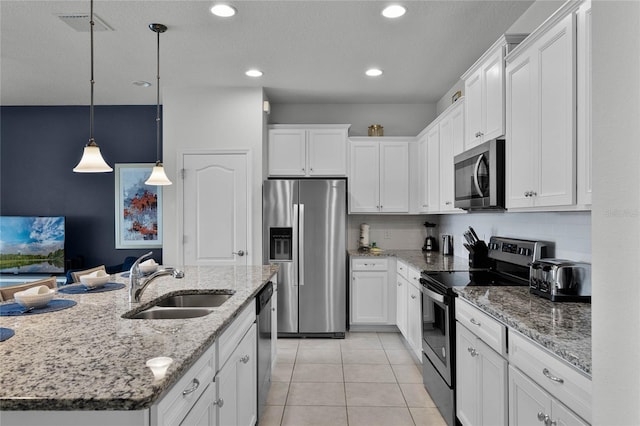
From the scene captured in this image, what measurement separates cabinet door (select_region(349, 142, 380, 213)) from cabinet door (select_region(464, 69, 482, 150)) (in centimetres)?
186

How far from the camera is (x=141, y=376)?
3.50ft

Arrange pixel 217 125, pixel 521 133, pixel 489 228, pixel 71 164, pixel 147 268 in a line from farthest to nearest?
1. pixel 71 164
2. pixel 217 125
3. pixel 489 228
4. pixel 147 268
5. pixel 521 133

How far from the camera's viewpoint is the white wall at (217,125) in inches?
175

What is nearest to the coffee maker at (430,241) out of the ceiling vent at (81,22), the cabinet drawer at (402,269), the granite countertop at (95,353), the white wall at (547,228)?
the cabinet drawer at (402,269)

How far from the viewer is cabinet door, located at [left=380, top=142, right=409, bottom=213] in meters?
4.84

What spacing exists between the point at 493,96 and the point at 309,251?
257 centimetres

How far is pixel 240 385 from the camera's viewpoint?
2.01m

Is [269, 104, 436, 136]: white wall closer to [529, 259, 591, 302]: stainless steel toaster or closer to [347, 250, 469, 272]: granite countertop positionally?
[347, 250, 469, 272]: granite countertop

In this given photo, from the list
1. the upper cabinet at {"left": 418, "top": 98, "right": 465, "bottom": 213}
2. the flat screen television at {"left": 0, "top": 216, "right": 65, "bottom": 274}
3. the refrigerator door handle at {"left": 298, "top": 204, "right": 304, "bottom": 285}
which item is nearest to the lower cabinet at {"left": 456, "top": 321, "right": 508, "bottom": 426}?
the upper cabinet at {"left": 418, "top": 98, "right": 465, "bottom": 213}

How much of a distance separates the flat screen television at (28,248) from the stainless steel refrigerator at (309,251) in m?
2.78

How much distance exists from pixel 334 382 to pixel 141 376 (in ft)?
8.08

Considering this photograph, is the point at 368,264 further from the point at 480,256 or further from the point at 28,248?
the point at 28,248

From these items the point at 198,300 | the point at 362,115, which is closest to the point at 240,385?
the point at 198,300

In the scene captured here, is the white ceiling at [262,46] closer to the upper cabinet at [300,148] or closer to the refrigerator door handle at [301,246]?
the upper cabinet at [300,148]
